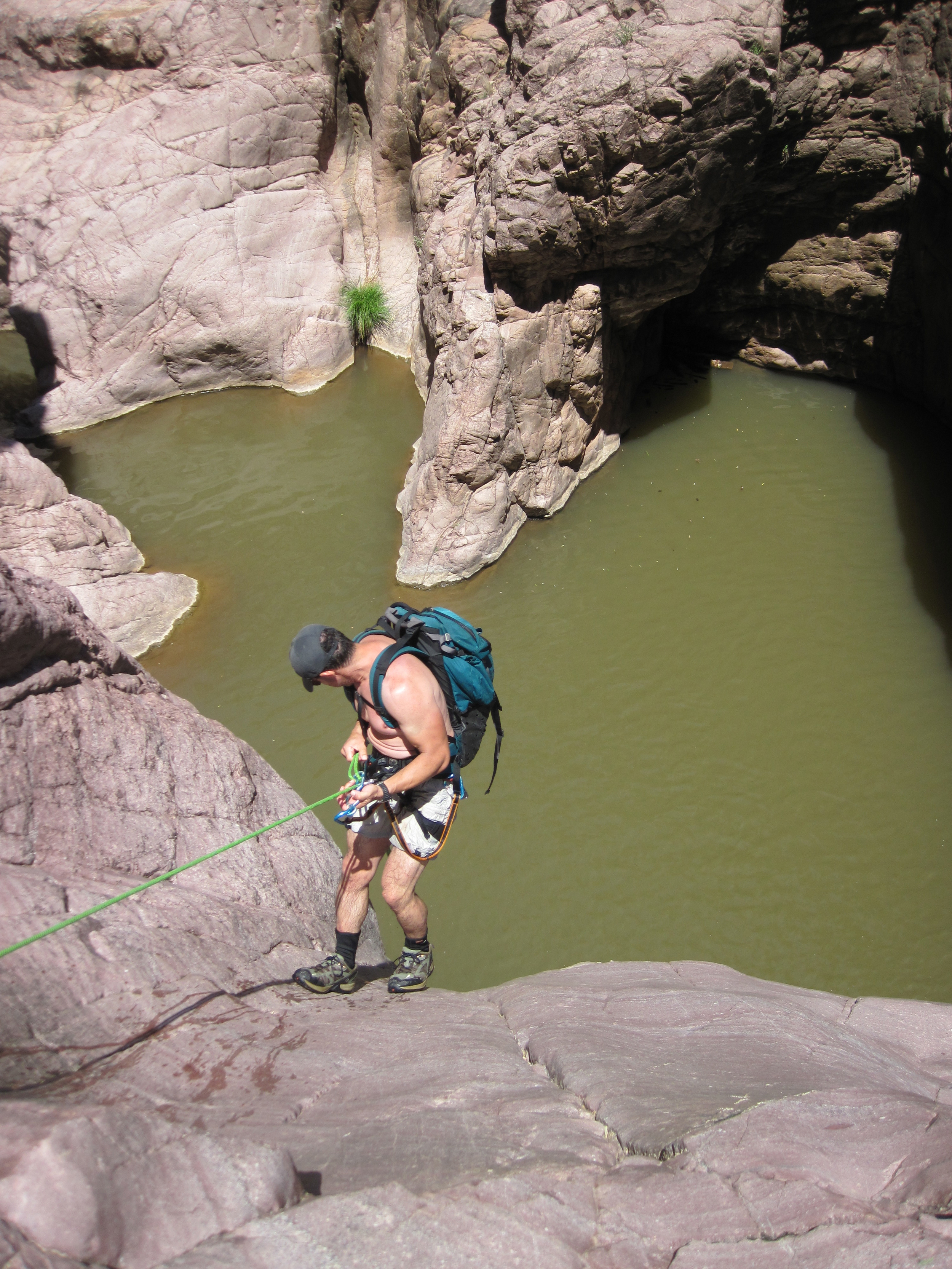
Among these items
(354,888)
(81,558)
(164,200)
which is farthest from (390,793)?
(164,200)

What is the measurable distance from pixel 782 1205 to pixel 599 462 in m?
7.64

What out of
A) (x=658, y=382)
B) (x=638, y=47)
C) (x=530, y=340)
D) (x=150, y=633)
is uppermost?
(x=638, y=47)

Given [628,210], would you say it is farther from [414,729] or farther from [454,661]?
[414,729]

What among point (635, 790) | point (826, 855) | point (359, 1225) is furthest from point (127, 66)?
point (359, 1225)

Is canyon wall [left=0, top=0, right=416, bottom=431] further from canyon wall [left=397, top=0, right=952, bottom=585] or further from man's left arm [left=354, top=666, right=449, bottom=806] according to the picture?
man's left arm [left=354, top=666, right=449, bottom=806]

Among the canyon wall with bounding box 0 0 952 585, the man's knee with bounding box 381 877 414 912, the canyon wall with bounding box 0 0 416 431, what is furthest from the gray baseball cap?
the canyon wall with bounding box 0 0 416 431

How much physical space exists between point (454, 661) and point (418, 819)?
0.66m

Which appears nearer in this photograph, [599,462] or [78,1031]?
[78,1031]

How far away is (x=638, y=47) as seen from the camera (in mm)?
6816

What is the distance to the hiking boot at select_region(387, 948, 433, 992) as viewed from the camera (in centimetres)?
353

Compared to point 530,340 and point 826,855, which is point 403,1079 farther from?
point 530,340

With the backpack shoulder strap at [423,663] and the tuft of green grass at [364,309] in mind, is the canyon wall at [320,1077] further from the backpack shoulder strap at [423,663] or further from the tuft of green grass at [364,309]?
the tuft of green grass at [364,309]

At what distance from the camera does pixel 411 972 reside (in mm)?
3564

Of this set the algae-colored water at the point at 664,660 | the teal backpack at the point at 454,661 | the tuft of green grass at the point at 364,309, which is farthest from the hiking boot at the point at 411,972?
the tuft of green grass at the point at 364,309
